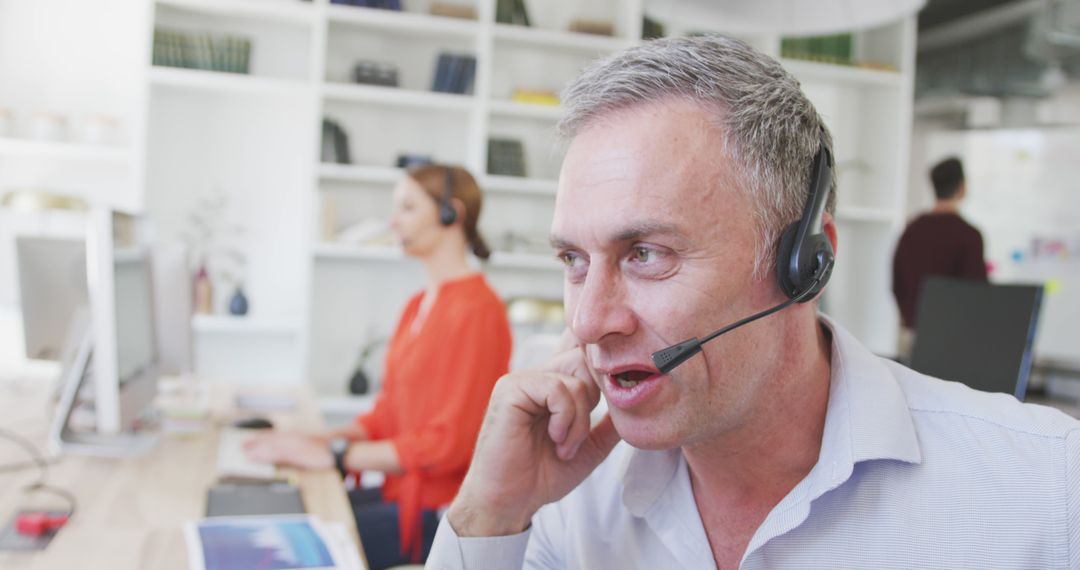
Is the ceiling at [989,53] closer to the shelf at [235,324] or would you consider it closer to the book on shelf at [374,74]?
the book on shelf at [374,74]

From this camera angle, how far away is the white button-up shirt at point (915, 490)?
83 cm

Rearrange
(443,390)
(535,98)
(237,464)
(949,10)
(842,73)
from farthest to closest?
(949,10) → (842,73) → (535,98) → (443,390) → (237,464)

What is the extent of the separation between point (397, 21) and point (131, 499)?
284 cm

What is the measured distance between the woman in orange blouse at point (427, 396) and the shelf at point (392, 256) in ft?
4.71

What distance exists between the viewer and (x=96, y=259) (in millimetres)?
1682

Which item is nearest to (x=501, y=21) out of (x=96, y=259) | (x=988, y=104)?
(x=96, y=259)

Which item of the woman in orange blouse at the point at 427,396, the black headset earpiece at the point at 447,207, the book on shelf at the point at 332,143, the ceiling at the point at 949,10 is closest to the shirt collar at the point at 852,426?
the woman in orange blouse at the point at 427,396

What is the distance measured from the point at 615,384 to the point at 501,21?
3.52 metres

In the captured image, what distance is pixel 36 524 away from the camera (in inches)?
54.1

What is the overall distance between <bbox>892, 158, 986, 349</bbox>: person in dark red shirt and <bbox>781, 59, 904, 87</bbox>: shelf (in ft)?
2.31

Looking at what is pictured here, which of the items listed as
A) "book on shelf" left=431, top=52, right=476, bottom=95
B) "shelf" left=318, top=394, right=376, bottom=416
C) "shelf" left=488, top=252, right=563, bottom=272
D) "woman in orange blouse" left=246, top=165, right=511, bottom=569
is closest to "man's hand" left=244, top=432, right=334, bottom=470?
"woman in orange blouse" left=246, top=165, right=511, bottom=569

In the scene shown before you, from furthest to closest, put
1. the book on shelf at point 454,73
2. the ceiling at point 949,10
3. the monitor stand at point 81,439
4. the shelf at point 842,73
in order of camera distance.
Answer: the ceiling at point 949,10 → the shelf at point 842,73 → the book on shelf at point 454,73 → the monitor stand at point 81,439

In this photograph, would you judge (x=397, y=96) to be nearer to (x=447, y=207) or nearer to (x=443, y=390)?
(x=447, y=207)

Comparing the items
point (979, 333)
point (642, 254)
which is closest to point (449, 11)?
point (979, 333)
